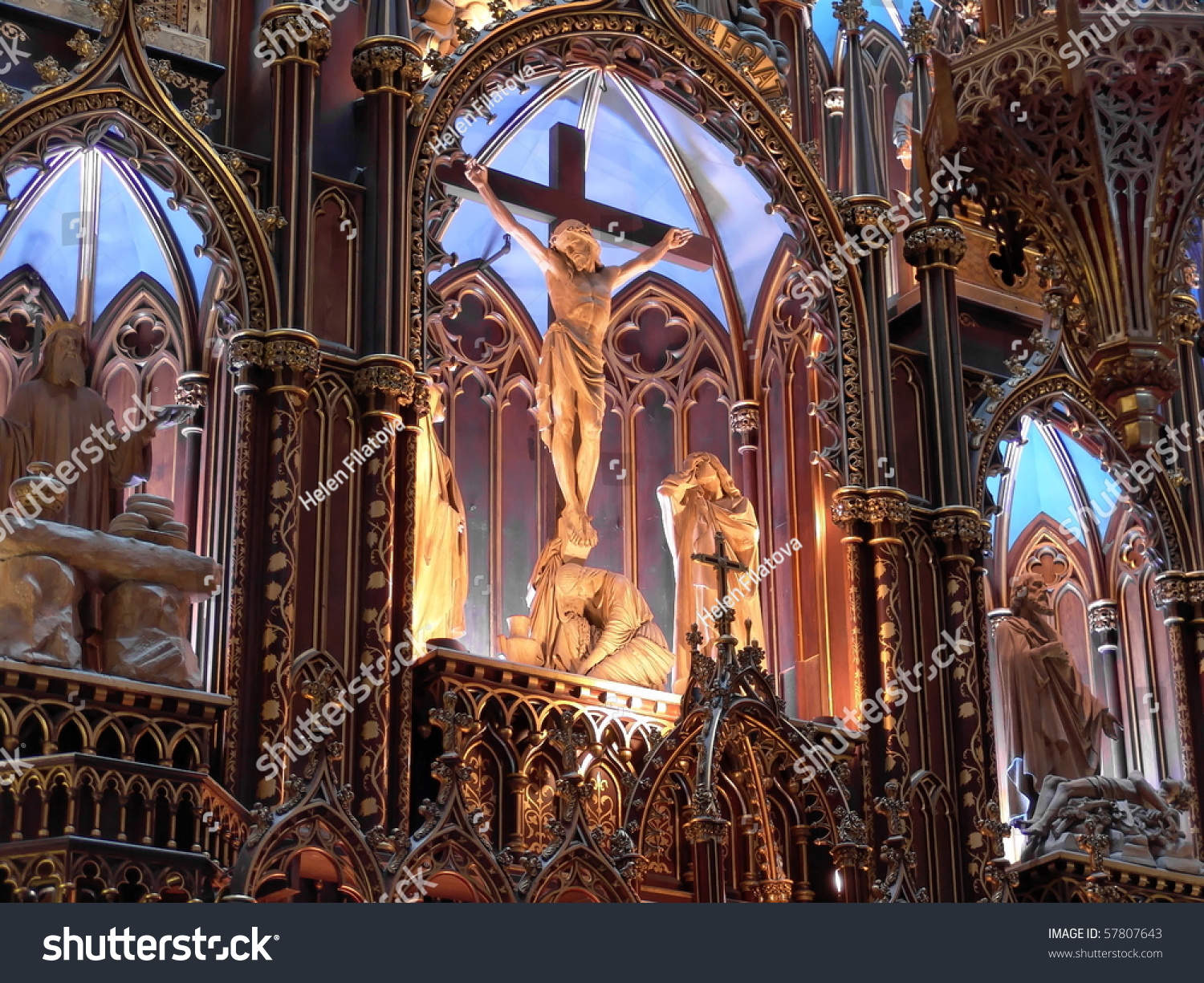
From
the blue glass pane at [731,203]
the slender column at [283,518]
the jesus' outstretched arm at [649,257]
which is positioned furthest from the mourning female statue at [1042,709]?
the slender column at [283,518]

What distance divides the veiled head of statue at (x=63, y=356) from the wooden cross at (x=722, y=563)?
4.06m

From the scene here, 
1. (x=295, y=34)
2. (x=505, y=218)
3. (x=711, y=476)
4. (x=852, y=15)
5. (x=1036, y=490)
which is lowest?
(x=711, y=476)

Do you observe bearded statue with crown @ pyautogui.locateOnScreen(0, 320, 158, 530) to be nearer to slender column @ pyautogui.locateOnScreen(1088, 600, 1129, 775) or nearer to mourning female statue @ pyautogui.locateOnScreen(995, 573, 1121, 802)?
mourning female statue @ pyautogui.locateOnScreen(995, 573, 1121, 802)

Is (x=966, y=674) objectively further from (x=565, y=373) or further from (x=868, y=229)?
(x=565, y=373)

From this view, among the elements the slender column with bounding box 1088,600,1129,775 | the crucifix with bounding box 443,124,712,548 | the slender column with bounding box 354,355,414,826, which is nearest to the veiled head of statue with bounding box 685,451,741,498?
the crucifix with bounding box 443,124,712,548

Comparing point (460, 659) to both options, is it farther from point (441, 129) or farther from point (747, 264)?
point (747, 264)

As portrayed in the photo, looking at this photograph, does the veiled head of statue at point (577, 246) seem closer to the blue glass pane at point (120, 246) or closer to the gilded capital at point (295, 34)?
the gilded capital at point (295, 34)

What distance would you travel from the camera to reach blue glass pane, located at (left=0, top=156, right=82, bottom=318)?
15.9m

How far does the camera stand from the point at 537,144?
1753cm

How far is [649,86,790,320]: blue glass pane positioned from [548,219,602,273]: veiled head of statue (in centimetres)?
130

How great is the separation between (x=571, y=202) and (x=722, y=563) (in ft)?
12.0

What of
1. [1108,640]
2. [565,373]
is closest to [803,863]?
[565,373]

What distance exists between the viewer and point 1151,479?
58.8 feet

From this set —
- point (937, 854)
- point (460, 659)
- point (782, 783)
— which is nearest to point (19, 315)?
point (460, 659)
